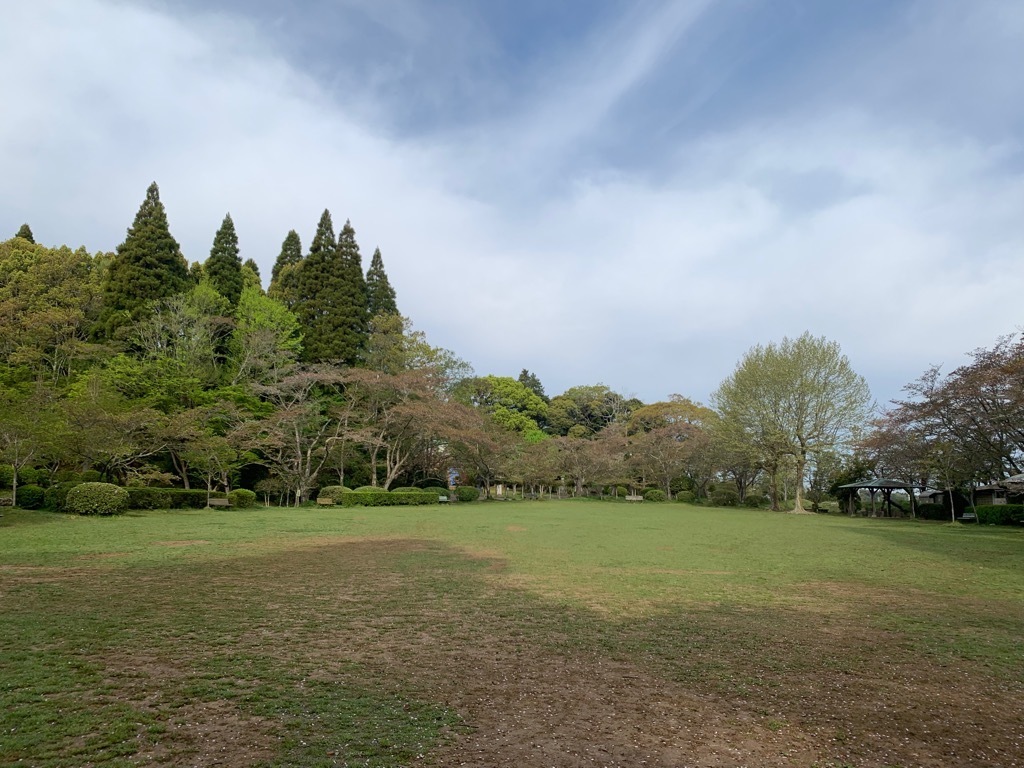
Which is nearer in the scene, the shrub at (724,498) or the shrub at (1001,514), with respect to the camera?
the shrub at (1001,514)

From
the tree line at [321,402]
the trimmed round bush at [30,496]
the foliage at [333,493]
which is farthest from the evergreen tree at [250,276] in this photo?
the trimmed round bush at [30,496]

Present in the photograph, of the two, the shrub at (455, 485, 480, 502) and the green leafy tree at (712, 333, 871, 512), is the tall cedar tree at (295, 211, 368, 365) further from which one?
the green leafy tree at (712, 333, 871, 512)

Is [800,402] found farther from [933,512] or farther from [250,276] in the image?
[250,276]

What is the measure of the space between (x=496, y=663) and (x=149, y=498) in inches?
727

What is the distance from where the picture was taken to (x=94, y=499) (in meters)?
15.6

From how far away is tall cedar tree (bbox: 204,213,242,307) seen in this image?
109ft

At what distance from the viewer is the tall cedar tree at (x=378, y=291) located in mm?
→ 41531

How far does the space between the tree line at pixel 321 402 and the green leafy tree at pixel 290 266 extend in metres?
0.19

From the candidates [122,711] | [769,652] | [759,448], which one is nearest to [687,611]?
[769,652]

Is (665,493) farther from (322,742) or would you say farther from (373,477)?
(322,742)

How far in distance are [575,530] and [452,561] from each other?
6.97 m

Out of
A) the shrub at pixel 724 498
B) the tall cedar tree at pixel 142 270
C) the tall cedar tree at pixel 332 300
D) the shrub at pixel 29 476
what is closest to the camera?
the shrub at pixel 29 476

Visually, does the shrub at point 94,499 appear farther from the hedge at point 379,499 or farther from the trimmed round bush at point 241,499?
the hedge at point 379,499

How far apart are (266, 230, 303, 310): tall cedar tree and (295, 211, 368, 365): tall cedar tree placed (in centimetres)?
21
